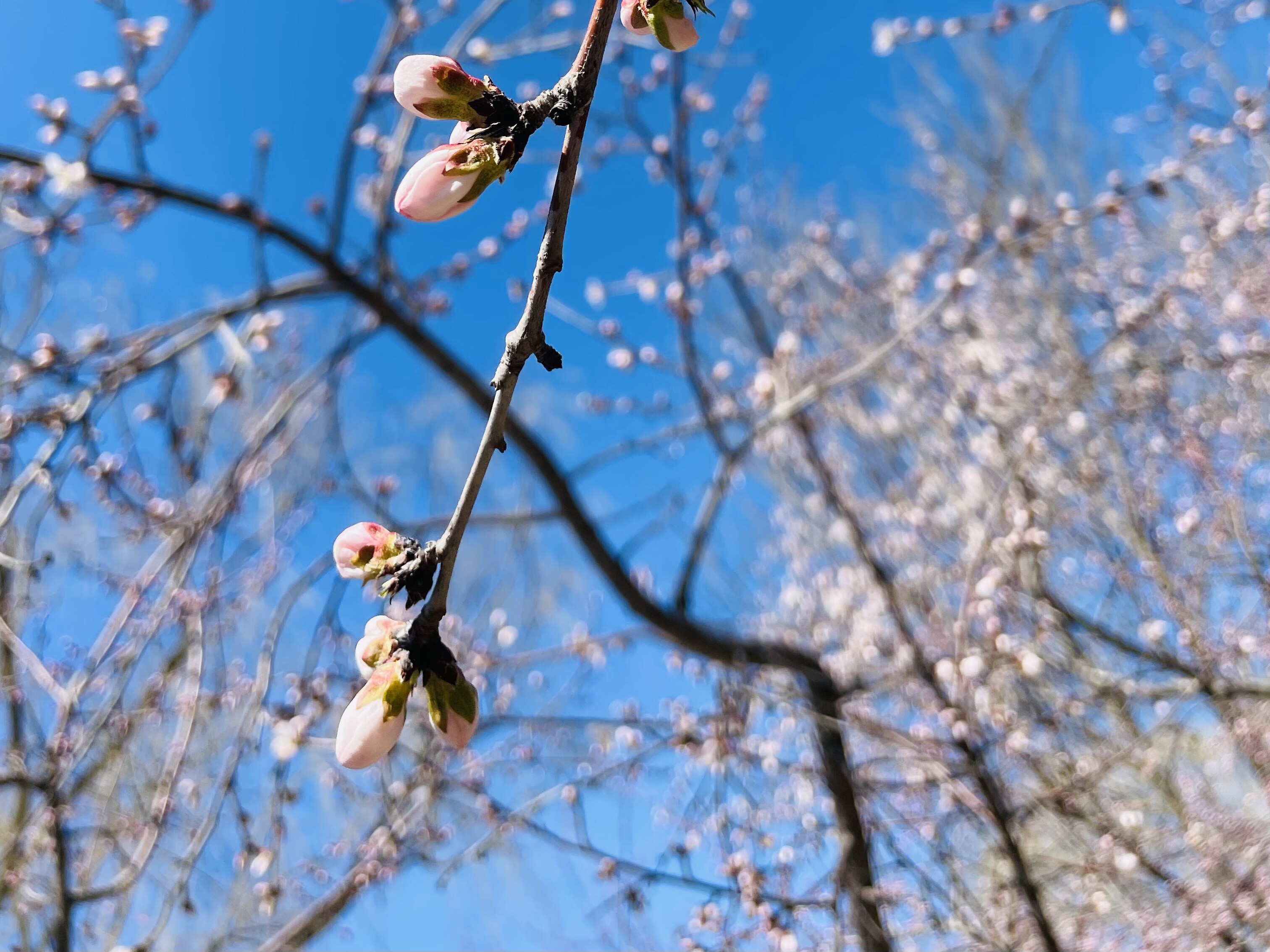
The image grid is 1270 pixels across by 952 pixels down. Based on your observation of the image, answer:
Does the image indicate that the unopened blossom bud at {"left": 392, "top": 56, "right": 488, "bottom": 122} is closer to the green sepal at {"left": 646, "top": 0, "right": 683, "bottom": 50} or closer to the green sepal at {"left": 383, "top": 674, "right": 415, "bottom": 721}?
the green sepal at {"left": 646, "top": 0, "right": 683, "bottom": 50}

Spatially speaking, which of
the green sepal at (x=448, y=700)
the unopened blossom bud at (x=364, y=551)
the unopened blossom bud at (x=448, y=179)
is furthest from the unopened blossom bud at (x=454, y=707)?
the unopened blossom bud at (x=448, y=179)

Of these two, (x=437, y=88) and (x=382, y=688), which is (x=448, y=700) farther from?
(x=437, y=88)

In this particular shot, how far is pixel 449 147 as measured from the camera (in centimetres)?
70

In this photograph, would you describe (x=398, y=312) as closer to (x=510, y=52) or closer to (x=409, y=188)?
(x=510, y=52)

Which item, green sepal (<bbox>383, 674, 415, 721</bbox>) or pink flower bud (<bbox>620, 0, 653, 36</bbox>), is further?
pink flower bud (<bbox>620, 0, 653, 36</bbox>)

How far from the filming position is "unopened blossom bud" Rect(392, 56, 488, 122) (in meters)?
0.70

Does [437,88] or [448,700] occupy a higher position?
[437,88]

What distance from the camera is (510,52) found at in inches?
97.8

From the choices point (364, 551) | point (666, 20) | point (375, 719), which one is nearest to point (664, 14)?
point (666, 20)

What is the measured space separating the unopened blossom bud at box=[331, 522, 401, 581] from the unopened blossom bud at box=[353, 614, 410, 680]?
43mm

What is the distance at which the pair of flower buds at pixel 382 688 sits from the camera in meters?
0.68

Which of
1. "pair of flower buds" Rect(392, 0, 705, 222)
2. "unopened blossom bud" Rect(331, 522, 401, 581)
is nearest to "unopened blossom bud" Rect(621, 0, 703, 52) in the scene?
"pair of flower buds" Rect(392, 0, 705, 222)

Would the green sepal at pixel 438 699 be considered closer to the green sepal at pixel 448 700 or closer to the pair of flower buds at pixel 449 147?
the green sepal at pixel 448 700

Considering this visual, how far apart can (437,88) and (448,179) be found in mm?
90
